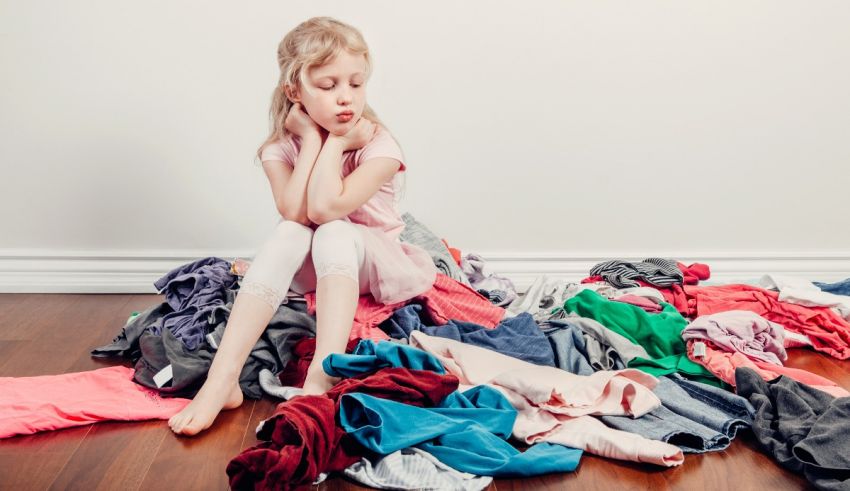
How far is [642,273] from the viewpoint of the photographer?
8.71 ft

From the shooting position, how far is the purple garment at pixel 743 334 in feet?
6.96

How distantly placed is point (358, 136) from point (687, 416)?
3.27ft

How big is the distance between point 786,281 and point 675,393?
924 mm

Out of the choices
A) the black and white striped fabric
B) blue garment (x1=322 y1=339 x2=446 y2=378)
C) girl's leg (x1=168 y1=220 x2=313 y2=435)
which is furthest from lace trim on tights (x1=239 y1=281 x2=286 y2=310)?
the black and white striped fabric

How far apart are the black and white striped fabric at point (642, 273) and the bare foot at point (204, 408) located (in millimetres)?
1284

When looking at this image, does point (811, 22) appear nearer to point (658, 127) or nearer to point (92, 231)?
point (658, 127)

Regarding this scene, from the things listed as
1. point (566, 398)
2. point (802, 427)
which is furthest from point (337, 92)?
point (802, 427)

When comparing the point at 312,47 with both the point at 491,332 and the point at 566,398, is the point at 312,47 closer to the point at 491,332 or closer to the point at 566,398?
the point at 491,332

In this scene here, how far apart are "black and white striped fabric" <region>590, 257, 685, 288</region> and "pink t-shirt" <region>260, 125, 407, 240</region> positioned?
73cm

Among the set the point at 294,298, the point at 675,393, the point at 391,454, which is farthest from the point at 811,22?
the point at 391,454

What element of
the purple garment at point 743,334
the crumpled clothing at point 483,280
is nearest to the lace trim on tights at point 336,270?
the crumpled clothing at point 483,280

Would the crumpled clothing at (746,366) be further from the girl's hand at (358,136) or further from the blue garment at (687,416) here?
the girl's hand at (358,136)

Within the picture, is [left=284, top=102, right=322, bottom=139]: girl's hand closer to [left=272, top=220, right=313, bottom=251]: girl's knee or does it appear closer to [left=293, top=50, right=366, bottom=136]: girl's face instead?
[left=293, top=50, right=366, bottom=136]: girl's face

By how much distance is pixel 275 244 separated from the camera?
78.2 inches
